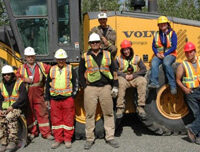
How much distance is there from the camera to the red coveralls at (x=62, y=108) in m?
4.73

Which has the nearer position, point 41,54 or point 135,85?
point 135,85

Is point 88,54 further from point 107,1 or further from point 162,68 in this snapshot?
point 107,1

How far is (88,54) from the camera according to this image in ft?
15.4

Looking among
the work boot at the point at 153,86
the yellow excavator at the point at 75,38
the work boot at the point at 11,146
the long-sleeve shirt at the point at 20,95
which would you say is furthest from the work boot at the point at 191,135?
the work boot at the point at 11,146

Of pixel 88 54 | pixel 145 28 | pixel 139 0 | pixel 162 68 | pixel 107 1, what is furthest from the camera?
pixel 107 1

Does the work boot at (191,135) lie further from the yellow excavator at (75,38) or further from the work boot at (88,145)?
the work boot at (88,145)

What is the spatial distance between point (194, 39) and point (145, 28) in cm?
108

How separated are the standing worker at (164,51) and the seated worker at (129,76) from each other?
22 cm

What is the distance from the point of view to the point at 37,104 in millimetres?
5152

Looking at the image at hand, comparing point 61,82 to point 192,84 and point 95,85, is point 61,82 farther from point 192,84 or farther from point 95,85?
point 192,84

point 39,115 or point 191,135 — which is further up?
point 39,115

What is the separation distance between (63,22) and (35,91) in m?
1.43

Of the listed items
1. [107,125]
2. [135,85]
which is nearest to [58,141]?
[107,125]

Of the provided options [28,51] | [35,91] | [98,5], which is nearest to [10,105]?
[35,91]
